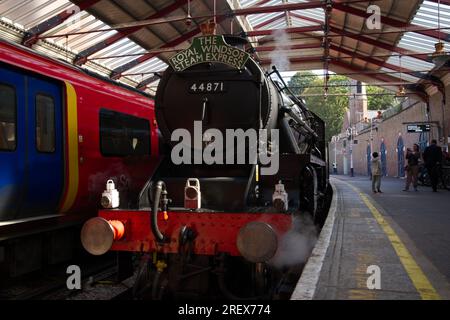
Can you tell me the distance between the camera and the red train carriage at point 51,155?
520 cm

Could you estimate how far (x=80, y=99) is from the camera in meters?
6.34

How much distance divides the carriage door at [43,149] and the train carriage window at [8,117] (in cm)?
22

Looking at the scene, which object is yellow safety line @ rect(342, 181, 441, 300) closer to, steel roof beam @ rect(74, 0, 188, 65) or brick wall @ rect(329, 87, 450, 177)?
steel roof beam @ rect(74, 0, 188, 65)

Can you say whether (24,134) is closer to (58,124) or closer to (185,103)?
(58,124)

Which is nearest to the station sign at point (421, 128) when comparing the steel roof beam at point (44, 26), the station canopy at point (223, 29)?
the station canopy at point (223, 29)

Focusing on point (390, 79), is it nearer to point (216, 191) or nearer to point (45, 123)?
point (216, 191)

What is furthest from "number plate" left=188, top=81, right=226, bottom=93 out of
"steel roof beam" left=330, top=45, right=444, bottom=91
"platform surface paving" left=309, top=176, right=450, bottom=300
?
"steel roof beam" left=330, top=45, right=444, bottom=91

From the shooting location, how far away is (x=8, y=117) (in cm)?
516

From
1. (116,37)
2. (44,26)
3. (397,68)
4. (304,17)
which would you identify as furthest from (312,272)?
(397,68)

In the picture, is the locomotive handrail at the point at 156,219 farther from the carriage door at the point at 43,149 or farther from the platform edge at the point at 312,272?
the carriage door at the point at 43,149

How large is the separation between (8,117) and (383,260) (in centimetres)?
452

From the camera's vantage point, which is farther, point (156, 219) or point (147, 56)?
point (147, 56)

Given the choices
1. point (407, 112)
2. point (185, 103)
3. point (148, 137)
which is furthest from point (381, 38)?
point (185, 103)

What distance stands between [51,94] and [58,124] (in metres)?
0.41
